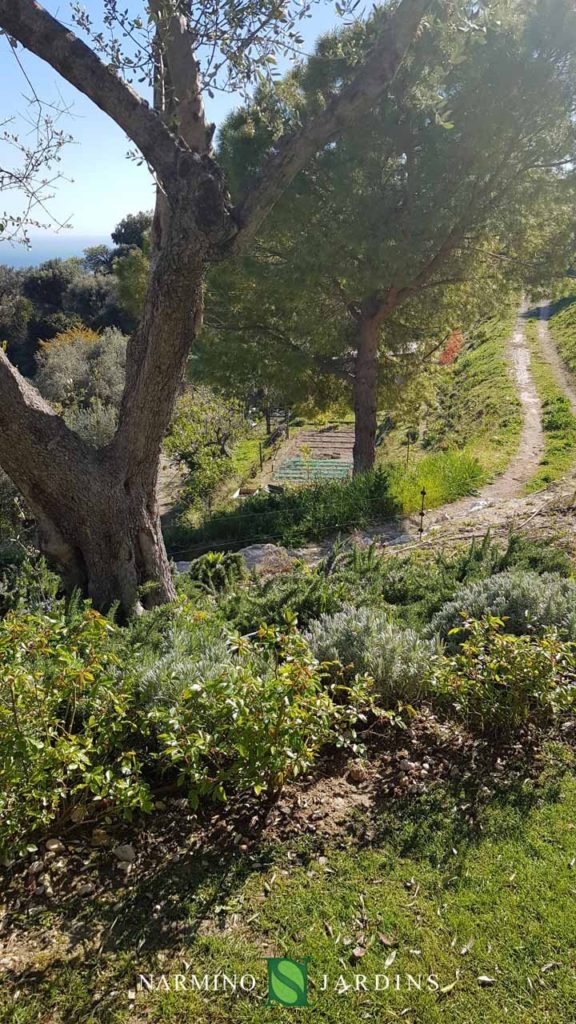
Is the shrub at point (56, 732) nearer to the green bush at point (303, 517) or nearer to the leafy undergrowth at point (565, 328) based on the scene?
the green bush at point (303, 517)

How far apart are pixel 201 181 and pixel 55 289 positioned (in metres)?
36.6

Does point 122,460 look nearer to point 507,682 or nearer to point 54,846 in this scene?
point 54,846

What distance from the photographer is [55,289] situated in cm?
3647

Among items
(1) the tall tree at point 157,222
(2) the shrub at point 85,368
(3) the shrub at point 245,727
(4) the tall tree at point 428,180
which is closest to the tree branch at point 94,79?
(1) the tall tree at point 157,222

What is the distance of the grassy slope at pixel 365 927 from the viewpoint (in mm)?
2053

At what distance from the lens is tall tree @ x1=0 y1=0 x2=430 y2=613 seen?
12.9 feet

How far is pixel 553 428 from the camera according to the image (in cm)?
1495

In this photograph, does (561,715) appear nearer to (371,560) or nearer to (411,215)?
(371,560)

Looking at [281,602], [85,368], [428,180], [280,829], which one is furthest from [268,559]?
[85,368]

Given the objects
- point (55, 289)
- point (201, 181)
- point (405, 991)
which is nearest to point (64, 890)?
point (405, 991)

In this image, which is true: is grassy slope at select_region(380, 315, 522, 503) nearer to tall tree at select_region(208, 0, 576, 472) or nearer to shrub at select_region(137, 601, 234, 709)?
tall tree at select_region(208, 0, 576, 472)

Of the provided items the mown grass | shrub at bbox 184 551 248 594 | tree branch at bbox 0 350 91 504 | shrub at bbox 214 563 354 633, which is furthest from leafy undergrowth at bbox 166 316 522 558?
tree branch at bbox 0 350 91 504

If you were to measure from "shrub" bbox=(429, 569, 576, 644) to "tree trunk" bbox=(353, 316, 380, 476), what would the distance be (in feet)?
22.5

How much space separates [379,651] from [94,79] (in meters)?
3.89
